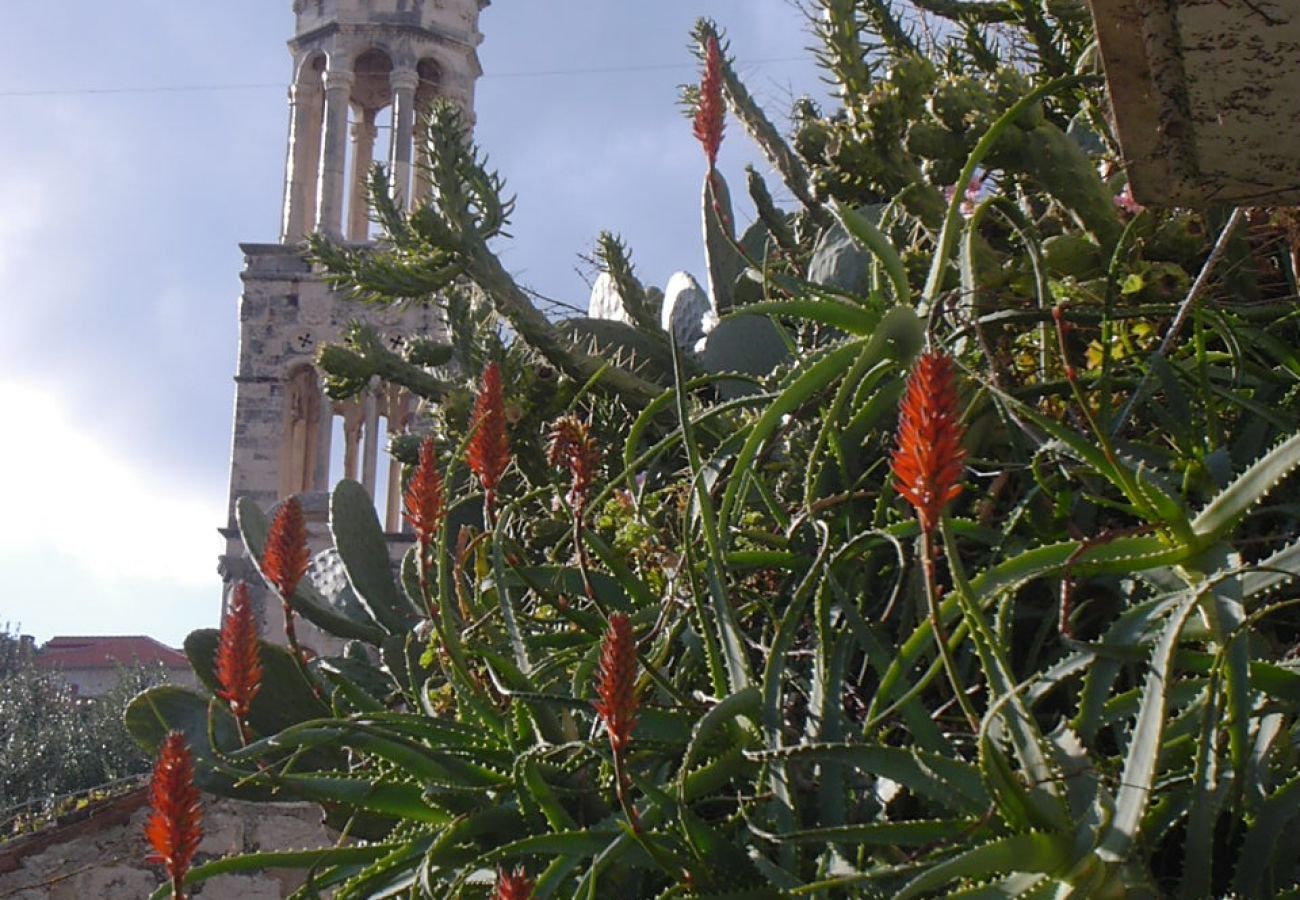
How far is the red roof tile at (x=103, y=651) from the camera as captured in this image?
29.3 m

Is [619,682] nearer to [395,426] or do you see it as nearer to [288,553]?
[288,553]

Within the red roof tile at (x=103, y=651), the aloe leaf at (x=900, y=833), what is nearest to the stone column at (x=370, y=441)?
the red roof tile at (x=103, y=651)

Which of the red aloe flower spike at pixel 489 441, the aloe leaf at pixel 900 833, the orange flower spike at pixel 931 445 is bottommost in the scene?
the aloe leaf at pixel 900 833

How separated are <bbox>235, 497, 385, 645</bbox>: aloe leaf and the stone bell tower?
15.9 meters

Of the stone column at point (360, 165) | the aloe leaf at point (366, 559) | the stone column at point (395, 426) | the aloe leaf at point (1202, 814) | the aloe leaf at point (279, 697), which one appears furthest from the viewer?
the stone column at point (360, 165)

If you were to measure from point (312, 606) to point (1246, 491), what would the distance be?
77.5 inches

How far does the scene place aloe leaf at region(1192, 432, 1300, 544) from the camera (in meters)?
0.98

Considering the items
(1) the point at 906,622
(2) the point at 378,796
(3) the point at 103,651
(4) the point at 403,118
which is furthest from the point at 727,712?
(3) the point at 103,651

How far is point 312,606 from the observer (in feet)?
8.88

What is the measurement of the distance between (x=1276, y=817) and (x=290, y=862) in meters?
0.72

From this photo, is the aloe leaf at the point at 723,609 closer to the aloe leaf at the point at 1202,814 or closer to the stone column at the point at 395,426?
the aloe leaf at the point at 1202,814

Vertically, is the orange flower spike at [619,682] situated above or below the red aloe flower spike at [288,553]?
below

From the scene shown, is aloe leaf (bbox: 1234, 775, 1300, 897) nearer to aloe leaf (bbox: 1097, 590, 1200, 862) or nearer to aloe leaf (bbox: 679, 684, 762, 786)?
aloe leaf (bbox: 1097, 590, 1200, 862)

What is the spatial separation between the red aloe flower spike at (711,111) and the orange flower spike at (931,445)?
73cm
